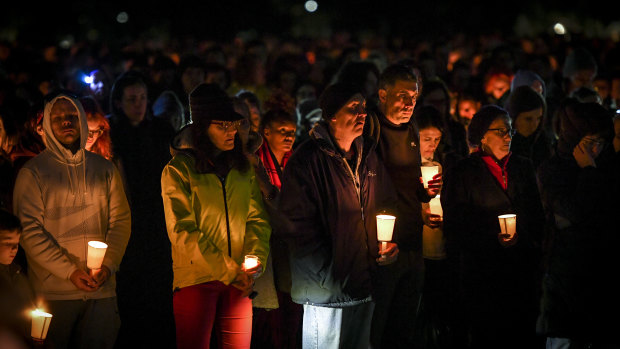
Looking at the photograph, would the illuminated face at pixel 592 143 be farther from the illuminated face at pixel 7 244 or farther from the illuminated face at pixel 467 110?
the illuminated face at pixel 7 244

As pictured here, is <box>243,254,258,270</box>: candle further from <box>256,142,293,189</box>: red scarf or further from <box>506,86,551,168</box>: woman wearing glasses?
<box>506,86,551,168</box>: woman wearing glasses

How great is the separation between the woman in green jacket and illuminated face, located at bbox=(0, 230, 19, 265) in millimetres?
942

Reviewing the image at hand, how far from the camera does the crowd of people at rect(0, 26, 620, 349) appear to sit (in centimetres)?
494

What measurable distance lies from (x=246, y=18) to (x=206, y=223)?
27.9m

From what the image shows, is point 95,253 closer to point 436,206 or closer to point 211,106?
point 211,106

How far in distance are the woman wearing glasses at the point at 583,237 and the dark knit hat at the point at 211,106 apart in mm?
2904

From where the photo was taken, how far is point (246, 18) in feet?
105

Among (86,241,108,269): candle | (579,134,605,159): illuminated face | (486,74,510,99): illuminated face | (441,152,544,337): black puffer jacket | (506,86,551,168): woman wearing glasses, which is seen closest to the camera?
(86,241,108,269): candle

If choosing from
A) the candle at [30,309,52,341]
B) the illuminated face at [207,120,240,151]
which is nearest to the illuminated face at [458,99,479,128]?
the illuminated face at [207,120,240,151]

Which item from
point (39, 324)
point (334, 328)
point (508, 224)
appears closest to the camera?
point (39, 324)

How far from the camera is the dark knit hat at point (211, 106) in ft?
17.0

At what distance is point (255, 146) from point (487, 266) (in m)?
2.05

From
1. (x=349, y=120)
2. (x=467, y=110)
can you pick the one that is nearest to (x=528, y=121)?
(x=467, y=110)

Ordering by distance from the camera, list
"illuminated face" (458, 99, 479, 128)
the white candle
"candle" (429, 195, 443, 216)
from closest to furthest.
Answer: the white candle < "candle" (429, 195, 443, 216) < "illuminated face" (458, 99, 479, 128)
